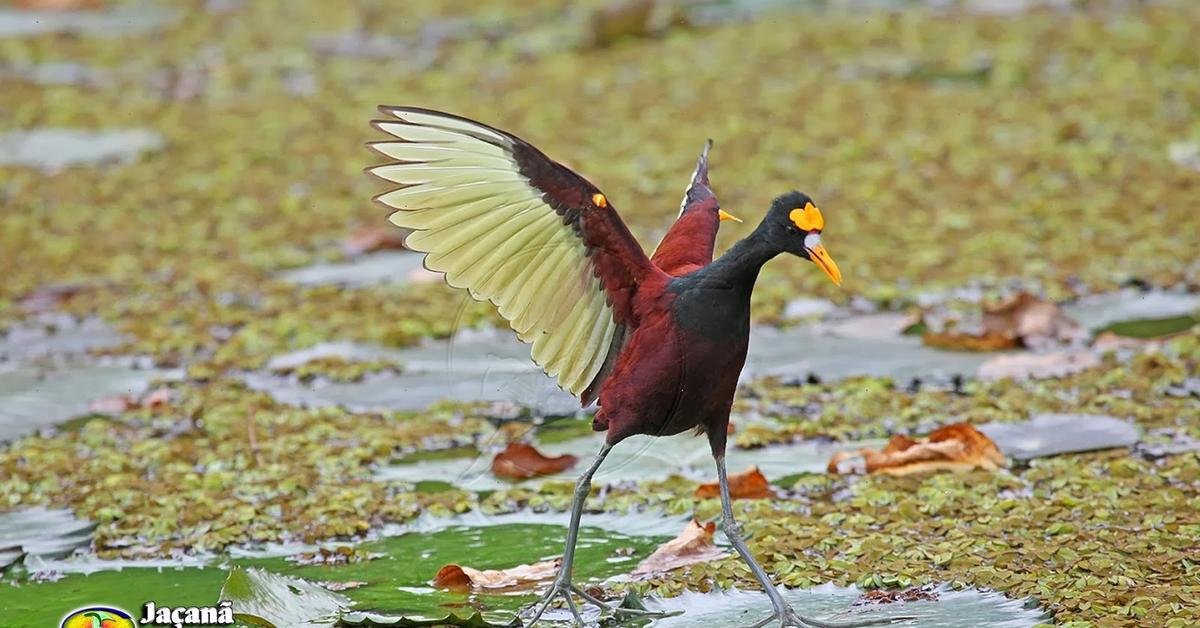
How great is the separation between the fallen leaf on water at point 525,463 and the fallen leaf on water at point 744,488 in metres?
0.43

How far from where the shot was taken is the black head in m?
3.24

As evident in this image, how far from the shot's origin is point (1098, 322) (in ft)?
17.4

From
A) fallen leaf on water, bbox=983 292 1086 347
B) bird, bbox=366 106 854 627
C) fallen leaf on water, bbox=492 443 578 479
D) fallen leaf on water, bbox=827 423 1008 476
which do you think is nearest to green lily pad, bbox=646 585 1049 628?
bird, bbox=366 106 854 627

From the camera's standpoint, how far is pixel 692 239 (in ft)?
12.2

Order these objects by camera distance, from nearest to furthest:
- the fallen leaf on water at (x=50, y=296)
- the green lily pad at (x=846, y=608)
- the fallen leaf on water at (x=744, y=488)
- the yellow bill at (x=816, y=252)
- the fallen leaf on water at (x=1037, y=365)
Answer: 1. the green lily pad at (x=846, y=608)
2. the yellow bill at (x=816, y=252)
3. the fallen leaf on water at (x=744, y=488)
4. the fallen leaf on water at (x=1037, y=365)
5. the fallen leaf on water at (x=50, y=296)

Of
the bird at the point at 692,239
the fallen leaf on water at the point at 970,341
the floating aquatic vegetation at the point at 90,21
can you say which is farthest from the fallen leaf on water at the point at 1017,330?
the floating aquatic vegetation at the point at 90,21

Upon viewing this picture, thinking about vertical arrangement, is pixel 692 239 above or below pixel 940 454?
above

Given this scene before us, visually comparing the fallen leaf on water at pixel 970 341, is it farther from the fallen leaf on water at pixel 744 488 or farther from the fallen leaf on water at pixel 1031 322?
the fallen leaf on water at pixel 744 488

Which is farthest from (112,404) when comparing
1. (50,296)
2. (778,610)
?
(778,610)

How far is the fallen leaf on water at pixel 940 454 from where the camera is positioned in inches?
162

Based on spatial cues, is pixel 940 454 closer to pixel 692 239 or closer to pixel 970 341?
pixel 692 239

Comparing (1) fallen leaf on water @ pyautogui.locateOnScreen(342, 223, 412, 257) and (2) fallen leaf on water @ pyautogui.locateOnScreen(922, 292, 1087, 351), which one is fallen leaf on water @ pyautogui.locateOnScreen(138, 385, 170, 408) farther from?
(2) fallen leaf on water @ pyautogui.locateOnScreen(922, 292, 1087, 351)

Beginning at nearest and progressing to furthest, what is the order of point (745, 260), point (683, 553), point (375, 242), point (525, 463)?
point (745, 260) → point (683, 553) → point (525, 463) → point (375, 242)

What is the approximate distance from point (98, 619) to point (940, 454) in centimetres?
203
